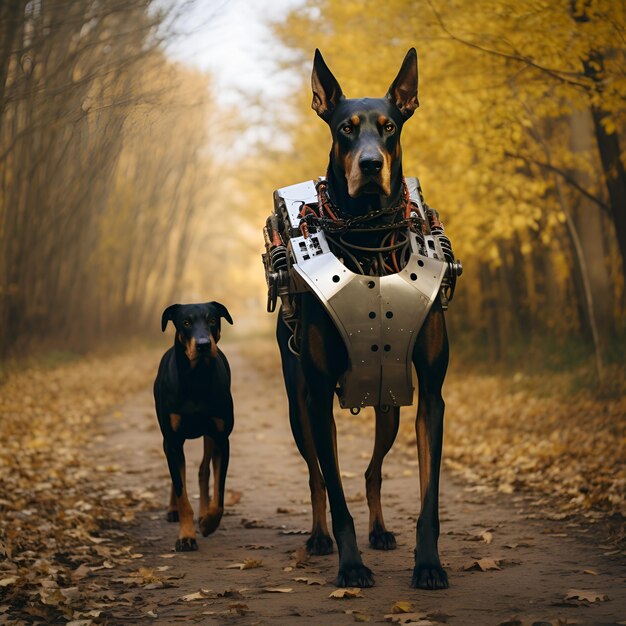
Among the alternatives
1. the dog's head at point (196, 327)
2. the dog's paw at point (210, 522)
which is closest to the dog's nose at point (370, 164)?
the dog's head at point (196, 327)

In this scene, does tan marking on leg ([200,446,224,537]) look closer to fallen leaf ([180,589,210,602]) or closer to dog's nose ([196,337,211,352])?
dog's nose ([196,337,211,352])

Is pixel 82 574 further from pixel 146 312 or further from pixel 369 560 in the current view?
pixel 146 312

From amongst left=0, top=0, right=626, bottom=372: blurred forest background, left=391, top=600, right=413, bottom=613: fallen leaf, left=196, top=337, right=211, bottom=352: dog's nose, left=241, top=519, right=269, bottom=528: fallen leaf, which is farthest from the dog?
left=0, top=0, right=626, bottom=372: blurred forest background

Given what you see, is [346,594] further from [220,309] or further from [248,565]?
[220,309]

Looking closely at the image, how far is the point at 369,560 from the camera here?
5379 mm

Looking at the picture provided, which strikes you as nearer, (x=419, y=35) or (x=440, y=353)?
(x=440, y=353)

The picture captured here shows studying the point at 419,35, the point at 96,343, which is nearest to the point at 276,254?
the point at 419,35

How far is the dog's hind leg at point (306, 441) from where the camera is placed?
5.67 metres

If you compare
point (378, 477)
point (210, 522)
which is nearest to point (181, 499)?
point (210, 522)

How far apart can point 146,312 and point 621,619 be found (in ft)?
113

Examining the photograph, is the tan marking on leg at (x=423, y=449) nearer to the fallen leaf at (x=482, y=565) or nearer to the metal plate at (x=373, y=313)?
the metal plate at (x=373, y=313)

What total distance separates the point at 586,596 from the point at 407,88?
2631 mm

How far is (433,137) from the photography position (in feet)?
39.6

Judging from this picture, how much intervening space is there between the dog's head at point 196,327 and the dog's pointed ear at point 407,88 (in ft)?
6.13
